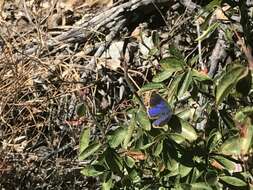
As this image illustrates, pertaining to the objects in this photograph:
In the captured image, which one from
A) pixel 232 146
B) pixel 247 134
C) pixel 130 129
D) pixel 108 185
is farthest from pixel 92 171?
pixel 247 134

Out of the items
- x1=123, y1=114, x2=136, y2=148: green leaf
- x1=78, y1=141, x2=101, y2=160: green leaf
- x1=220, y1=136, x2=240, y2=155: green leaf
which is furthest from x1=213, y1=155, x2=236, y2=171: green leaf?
x1=78, y1=141, x2=101, y2=160: green leaf

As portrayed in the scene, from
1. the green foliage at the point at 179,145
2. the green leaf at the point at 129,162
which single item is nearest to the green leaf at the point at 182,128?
the green foliage at the point at 179,145

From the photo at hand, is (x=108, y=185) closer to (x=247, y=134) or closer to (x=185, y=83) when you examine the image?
(x=185, y=83)

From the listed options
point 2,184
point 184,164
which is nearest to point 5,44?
point 2,184

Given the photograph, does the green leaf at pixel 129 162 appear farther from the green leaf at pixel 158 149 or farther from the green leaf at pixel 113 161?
the green leaf at pixel 158 149

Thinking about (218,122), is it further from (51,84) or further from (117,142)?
(51,84)

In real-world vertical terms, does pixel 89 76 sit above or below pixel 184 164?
below
